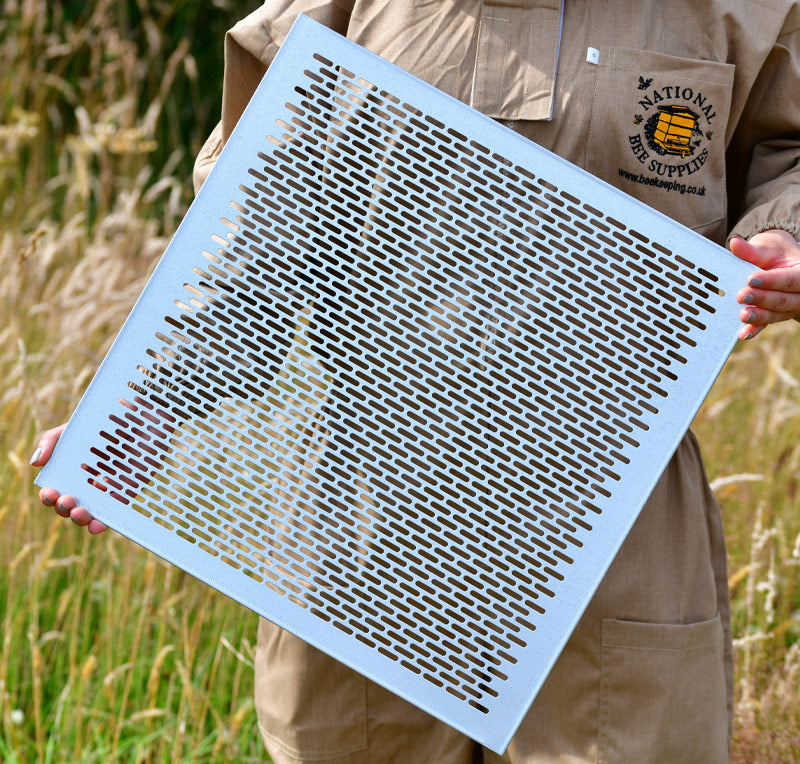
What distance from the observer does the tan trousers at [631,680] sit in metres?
1.37

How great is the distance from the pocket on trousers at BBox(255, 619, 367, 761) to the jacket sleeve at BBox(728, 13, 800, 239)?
872mm

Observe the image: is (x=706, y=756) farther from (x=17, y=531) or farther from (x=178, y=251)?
(x=17, y=531)

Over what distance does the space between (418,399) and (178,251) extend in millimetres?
348

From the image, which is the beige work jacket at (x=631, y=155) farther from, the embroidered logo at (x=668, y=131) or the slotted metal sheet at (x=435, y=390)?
the slotted metal sheet at (x=435, y=390)

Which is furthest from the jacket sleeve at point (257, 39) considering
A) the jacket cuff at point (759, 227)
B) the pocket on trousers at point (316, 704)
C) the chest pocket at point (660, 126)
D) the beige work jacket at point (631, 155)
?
the pocket on trousers at point (316, 704)

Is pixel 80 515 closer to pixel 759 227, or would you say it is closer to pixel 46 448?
pixel 46 448

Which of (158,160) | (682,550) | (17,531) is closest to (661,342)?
(682,550)

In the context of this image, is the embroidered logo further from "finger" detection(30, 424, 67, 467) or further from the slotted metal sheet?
"finger" detection(30, 424, 67, 467)

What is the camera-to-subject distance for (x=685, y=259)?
1.12 metres

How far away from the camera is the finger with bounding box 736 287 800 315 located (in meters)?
1.10

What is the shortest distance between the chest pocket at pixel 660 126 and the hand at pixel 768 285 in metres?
0.16

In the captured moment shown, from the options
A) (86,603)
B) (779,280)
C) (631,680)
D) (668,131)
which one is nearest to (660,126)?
(668,131)

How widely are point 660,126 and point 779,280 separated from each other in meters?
0.32

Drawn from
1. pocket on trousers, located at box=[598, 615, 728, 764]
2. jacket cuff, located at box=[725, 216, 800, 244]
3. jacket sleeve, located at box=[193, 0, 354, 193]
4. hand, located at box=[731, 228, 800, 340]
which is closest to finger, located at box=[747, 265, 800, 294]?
hand, located at box=[731, 228, 800, 340]
